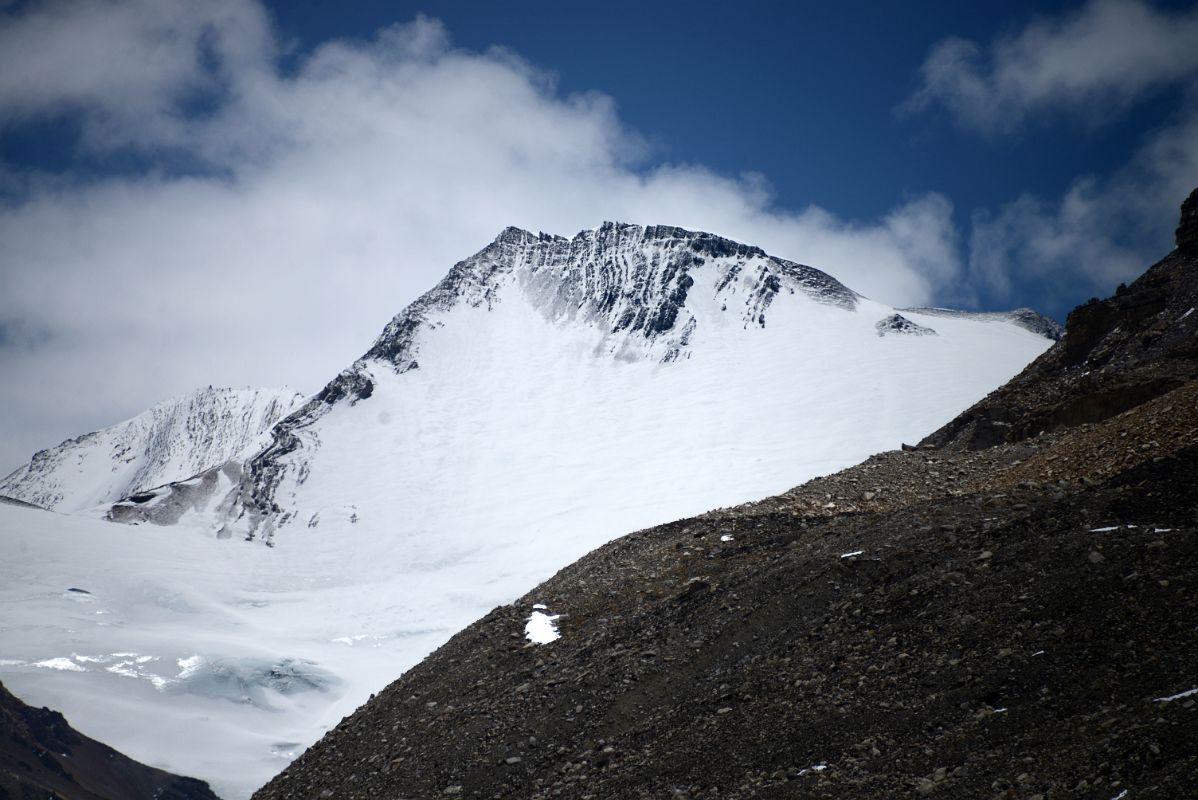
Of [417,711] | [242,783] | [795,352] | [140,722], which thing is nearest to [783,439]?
[795,352]

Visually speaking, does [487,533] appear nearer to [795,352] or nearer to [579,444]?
[579,444]

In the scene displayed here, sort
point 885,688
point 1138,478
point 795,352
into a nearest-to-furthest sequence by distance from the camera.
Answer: point 885,688, point 1138,478, point 795,352

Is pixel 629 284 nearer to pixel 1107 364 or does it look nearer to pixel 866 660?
pixel 1107 364

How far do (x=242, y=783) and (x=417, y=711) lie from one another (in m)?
58.0

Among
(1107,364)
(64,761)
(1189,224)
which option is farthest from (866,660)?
(64,761)

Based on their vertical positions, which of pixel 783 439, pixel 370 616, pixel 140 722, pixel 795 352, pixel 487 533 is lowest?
pixel 140 722

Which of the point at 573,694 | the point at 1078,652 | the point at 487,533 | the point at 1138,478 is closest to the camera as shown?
the point at 1078,652

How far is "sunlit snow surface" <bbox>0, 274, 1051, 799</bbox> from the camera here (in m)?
73.6

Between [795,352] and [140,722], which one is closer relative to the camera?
[140,722]

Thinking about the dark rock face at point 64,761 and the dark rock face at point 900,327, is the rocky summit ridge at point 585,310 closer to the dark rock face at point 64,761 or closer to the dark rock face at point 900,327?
the dark rock face at point 900,327

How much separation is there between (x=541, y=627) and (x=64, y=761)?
74775 mm

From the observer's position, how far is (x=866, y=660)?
11141 millimetres

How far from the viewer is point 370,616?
89500mm

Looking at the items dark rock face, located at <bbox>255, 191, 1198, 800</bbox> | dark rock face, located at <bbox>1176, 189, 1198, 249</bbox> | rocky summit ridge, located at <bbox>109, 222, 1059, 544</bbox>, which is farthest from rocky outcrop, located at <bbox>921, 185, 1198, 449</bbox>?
rocky summit ridge, located at <bbox>109, 222, 1059, 544</bbox>
